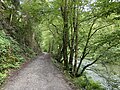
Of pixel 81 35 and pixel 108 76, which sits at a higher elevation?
pixel 81 35

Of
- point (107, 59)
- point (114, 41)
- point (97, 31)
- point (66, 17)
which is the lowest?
point (107, 59)

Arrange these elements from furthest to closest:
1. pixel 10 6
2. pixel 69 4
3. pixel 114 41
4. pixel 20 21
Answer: pixel 20 21, pixel 10 6, pixel 69 4, pixel 114 41

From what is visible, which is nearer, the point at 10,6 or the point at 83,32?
the point at 83,32

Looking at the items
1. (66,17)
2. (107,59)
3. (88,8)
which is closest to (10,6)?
(66,17)

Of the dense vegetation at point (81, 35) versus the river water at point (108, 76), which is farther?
the river water at point (108, 76)

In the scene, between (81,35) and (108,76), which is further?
(81,35)

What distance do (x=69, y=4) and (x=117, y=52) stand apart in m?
4.36

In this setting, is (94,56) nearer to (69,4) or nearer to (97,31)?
(97,31)

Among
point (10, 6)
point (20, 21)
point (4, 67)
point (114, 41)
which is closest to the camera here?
point (4, 67)

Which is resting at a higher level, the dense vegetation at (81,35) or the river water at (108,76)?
the dense vegetation at (81,35)

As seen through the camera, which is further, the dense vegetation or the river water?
the river water

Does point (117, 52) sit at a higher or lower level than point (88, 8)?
lower

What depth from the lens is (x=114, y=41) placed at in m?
9.16

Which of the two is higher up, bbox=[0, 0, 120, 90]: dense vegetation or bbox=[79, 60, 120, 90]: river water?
bbox=[0, 0, 120, 90]: dense vegetation
